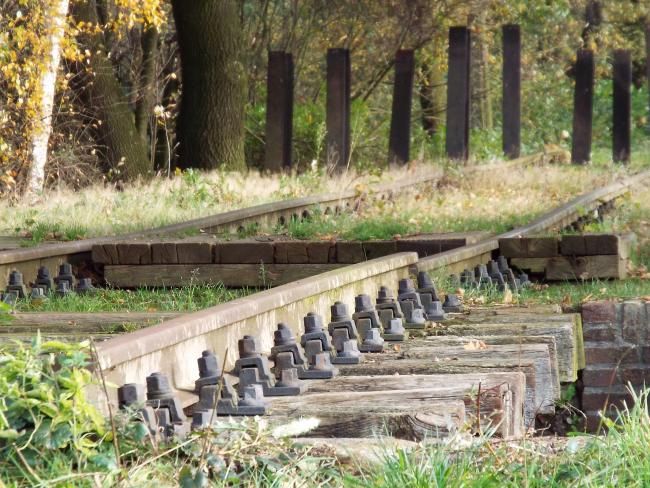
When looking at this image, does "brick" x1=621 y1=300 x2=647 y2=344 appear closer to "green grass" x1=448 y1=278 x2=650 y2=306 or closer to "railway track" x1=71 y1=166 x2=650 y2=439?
"green grass" x1=448 y1=278 x2=650 y2=306

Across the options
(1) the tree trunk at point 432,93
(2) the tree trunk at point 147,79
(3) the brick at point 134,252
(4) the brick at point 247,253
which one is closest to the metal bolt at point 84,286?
(3) the brick at point 134,252

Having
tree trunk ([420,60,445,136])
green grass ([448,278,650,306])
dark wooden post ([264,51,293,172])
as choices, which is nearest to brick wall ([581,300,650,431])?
green grass ([448,278,650,306])

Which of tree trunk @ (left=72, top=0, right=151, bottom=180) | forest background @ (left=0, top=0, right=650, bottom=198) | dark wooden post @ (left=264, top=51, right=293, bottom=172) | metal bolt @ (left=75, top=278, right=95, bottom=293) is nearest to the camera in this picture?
metal bolt @ (left=75, top=278, right=95, bottom=293)

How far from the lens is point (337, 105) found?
1841 centimetres

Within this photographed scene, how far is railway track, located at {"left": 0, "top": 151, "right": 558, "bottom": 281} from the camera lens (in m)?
7.27

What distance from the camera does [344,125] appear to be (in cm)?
1852

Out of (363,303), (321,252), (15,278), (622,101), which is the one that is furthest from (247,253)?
(622,101)

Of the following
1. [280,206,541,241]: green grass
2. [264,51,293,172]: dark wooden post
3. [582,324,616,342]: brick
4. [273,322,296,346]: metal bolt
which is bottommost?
[582,324,616,342]: brick

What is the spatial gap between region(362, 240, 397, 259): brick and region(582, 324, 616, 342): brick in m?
2.14

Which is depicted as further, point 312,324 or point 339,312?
point 339,312

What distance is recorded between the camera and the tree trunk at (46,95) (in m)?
14.2

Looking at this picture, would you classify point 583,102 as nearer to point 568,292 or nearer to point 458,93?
point 458,93

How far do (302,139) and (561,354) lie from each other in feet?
60.0

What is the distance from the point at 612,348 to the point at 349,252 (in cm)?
228
